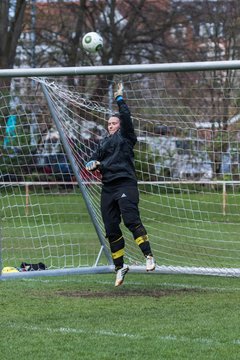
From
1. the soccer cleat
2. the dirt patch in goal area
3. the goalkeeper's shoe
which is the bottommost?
the dirt patch in goal area

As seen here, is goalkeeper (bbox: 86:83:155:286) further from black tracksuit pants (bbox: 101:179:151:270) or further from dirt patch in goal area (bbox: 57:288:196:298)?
dirt patch in goal area (bbox: 57:288:196:298)

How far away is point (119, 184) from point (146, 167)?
3.90 m

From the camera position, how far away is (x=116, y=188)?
9078 mm

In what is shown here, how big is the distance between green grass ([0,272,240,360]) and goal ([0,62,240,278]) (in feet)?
3.67

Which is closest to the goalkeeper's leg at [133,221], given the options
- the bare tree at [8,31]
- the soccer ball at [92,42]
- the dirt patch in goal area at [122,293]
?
the dirt patch in goal area at [122,293]

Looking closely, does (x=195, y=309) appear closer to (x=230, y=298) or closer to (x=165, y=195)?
(x=230, y=298)

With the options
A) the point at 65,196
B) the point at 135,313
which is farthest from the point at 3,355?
the point at 65,196

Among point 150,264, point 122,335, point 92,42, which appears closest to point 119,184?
point 150,264

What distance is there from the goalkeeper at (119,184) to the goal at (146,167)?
0.98 meters

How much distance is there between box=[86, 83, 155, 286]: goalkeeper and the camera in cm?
894

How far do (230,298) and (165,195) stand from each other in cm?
411

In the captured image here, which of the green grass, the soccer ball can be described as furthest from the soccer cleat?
the soccer ball

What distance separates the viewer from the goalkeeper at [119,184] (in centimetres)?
894

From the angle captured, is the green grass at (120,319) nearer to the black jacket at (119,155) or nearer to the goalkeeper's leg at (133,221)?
the goalkeeper's leg at (133,221)
